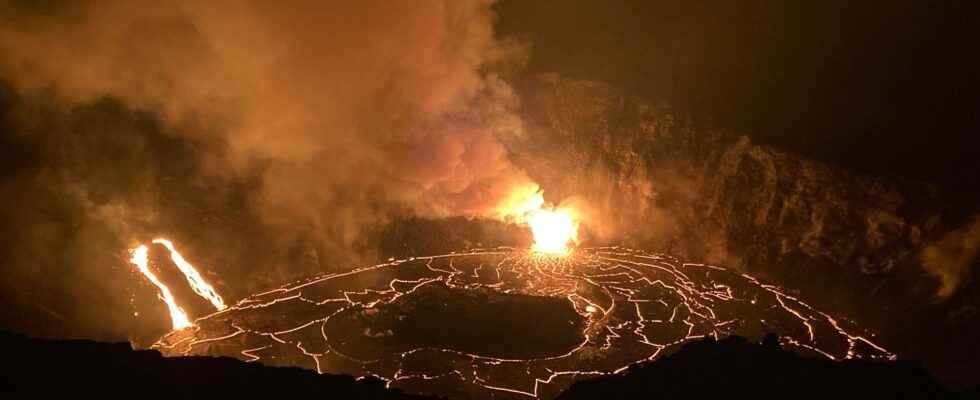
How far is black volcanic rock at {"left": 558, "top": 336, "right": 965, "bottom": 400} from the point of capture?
3.90 meters

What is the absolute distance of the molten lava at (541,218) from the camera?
707 inches

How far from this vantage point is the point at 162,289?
1315 cm

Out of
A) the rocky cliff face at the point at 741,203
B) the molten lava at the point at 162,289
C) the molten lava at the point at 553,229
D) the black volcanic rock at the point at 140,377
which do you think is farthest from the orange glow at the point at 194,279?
the rocky cliff face at the point at 741,203

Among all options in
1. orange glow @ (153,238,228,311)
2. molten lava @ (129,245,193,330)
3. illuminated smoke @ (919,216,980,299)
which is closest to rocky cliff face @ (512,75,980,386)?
illuminated smoke @ (919,216,980,299)

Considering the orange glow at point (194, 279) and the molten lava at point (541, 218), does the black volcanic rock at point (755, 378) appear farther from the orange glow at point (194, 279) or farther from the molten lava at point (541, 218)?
the molten lava at point (541, 218)

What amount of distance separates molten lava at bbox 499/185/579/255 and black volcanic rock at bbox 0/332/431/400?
1364 centimetres

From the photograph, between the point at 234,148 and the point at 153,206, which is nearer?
the point at 153,206

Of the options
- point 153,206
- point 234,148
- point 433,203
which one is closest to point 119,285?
point 153,206

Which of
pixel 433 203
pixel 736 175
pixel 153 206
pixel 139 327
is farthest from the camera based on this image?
pixel 433 203

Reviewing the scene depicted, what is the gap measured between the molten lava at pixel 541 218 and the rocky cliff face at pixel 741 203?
2.39 ft

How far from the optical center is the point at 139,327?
12.3 m

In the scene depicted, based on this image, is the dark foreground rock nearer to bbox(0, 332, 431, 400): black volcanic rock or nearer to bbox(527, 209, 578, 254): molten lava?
bbox(0, 332, 431, 400): black volcanic rock

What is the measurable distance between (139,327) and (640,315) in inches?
438

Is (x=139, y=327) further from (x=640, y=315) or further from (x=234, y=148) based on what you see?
(x=640, y=315)
